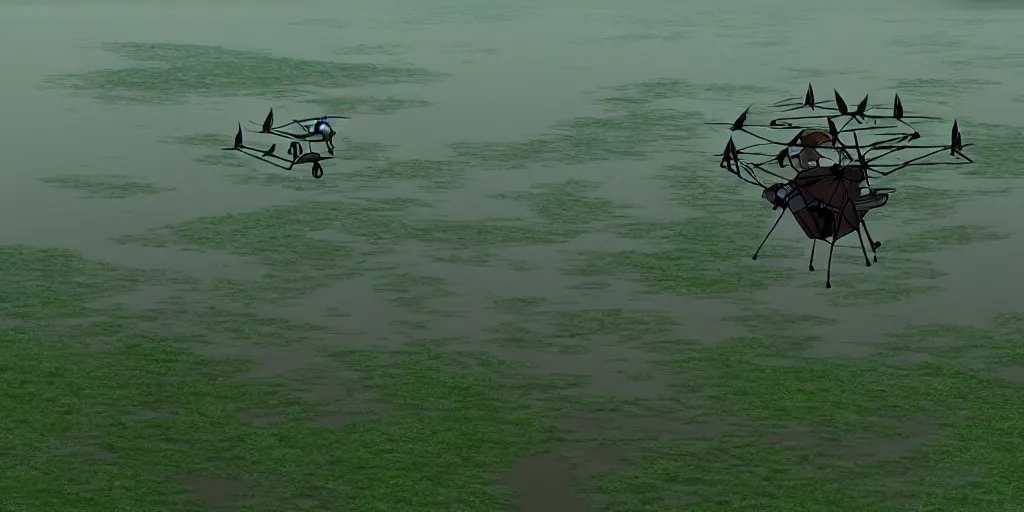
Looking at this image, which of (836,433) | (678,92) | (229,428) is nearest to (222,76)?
(678,92)

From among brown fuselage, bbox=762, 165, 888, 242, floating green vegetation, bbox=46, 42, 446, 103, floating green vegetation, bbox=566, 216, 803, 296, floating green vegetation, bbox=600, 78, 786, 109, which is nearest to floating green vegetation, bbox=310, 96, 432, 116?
floating green vegetation, bbox=46, 42, 446, 103

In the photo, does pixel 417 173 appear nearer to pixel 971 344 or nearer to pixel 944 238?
pixel 944 238

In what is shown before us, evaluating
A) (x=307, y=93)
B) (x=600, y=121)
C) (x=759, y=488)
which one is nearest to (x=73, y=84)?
(x=307, y=93)

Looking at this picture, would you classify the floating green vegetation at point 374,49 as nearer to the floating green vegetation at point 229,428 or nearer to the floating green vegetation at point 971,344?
the floating green vegetation at point 229,428

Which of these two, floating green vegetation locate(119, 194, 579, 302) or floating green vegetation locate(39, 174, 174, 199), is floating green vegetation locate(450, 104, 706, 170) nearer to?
floating green vegetation locate(119, 194, 579, 302)

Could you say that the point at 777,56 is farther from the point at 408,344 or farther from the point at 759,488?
the point at 759,488

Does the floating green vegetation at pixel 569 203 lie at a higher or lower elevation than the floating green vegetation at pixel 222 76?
lower

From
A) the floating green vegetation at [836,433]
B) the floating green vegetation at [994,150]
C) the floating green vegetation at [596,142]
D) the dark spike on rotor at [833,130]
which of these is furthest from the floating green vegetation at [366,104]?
the dark spike on rotor at [833,130]
